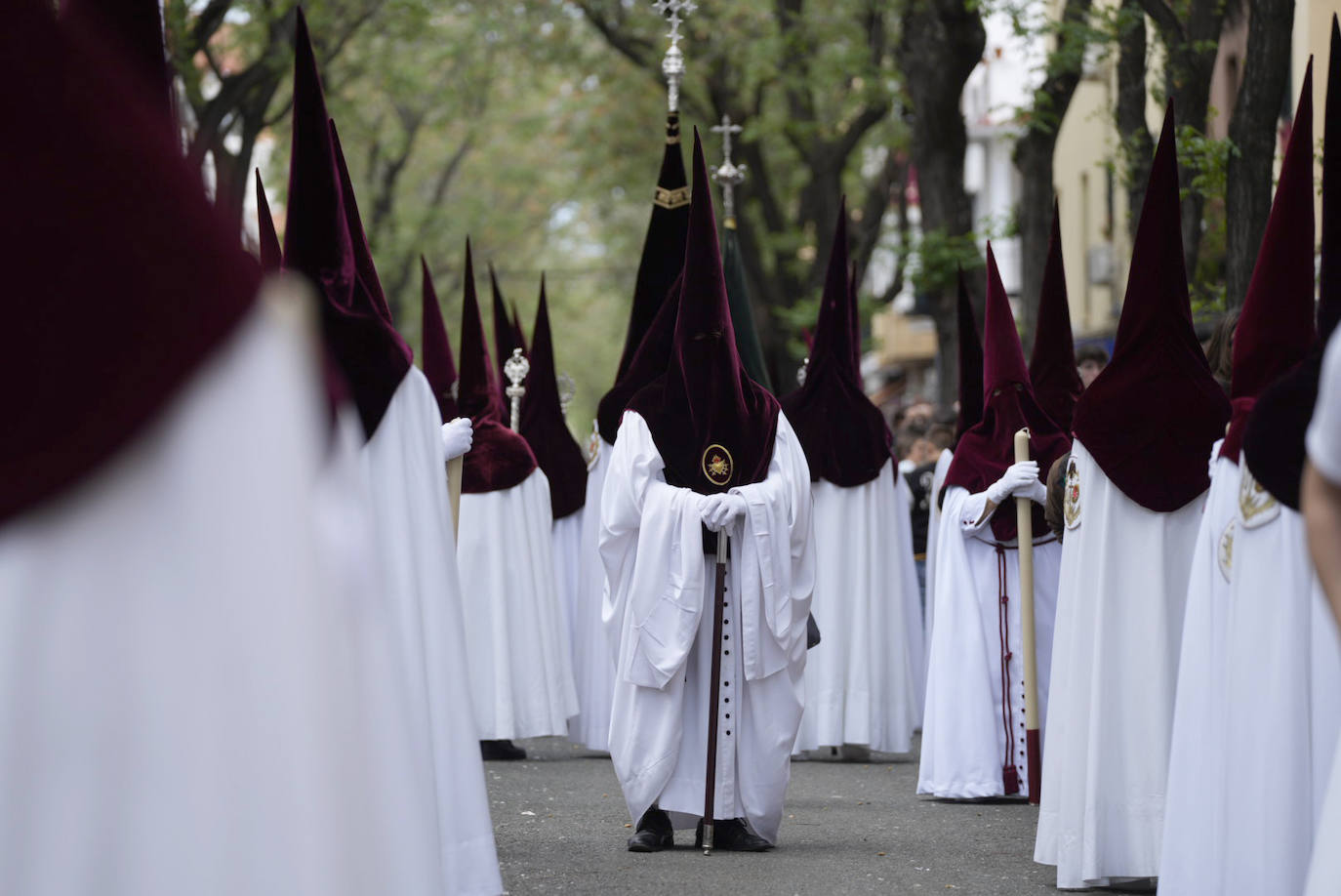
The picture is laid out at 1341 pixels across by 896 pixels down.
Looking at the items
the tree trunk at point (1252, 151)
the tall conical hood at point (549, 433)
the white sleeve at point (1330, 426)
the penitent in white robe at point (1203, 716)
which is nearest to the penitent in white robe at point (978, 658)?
the tree trunk at point (1252, 151)

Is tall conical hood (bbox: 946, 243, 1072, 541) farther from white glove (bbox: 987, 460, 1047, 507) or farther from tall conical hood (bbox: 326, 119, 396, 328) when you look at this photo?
tall conical hood (bbox: 326, 119, 396, 328)

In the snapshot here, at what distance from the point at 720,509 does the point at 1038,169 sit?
1018 cm

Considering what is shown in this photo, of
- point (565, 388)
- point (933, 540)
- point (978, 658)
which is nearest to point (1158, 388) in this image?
point (978, 658)

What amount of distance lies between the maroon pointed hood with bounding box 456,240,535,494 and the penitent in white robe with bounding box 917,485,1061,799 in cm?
356

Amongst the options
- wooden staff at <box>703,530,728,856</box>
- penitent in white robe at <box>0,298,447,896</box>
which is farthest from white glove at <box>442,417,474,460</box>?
penitent in white robe at <box>0,298,447,896</box>

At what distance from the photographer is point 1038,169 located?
17172 millimetres

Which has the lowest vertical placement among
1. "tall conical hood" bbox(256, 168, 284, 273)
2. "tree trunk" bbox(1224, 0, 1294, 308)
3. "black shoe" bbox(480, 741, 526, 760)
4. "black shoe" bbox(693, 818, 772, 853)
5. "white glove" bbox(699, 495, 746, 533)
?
"black shoe" bbox(480, 741, 526, 760)

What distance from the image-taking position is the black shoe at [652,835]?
8.08m

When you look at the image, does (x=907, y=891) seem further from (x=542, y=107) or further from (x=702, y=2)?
(x=542, y=107)

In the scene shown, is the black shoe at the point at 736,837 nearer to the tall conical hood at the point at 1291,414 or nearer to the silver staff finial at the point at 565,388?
the tall conical hood at the point at 1291,414

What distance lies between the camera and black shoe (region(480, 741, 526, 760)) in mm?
12648

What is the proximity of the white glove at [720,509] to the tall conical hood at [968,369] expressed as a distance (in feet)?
10.8

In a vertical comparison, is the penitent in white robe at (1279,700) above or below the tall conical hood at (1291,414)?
below

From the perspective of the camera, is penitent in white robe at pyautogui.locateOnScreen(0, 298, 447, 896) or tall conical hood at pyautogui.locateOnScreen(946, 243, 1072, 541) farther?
tall conical hood at pyautogui.locateOnScreen(946, 243, 1072, 541)
